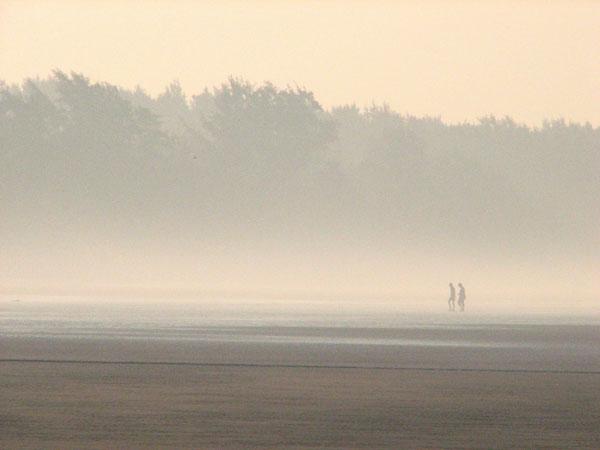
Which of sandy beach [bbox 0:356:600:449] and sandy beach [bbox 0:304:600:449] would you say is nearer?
sandy beach [bbox 0:356:600:449]

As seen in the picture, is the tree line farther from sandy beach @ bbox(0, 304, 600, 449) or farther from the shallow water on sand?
sandy beach @ bbox(0, 304, 600, 449)

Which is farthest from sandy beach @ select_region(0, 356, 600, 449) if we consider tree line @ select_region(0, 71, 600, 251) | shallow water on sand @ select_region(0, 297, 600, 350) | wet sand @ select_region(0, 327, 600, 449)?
tree line @ select_region(0, 71, 600, 251)

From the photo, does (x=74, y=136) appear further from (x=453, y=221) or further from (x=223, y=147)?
(x=453, y=221)

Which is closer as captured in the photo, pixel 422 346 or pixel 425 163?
pixel 422 346

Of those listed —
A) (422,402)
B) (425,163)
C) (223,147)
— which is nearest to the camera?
(422,402)

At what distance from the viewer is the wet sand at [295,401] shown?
56.7 ft

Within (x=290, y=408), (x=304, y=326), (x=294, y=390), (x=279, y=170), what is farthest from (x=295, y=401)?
(x=279, y=170)

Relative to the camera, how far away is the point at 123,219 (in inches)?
5679

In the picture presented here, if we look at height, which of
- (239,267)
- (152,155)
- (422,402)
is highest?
(152,155)

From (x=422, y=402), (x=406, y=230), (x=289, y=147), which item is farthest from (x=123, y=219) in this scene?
(x=422, y=402)

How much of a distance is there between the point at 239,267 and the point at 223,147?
548 inches

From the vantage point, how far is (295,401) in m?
21.7

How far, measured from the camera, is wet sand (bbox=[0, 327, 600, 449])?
17297 mm

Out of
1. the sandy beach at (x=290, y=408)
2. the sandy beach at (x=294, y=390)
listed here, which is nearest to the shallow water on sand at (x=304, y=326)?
the sandy beach at (x=294, y=390)
